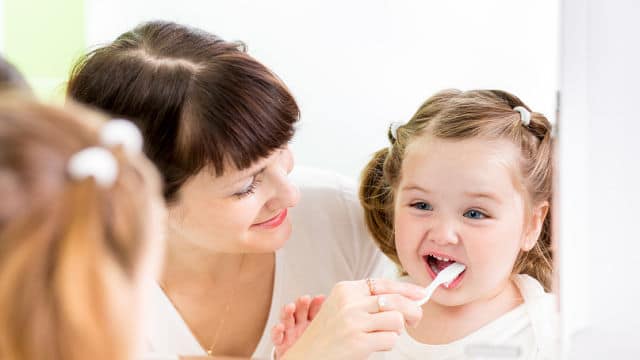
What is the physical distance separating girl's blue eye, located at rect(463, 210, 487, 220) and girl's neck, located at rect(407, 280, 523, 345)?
128 millimetres

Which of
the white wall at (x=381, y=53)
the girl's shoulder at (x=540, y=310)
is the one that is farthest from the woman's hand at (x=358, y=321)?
the white wall at (x=381, y=53)

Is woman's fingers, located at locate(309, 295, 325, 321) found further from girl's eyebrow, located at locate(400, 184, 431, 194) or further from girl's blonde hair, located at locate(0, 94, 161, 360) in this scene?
girl's blonde hair, located at locate(0, 94, 161, 360)

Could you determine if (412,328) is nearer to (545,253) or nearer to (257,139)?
(545,253)

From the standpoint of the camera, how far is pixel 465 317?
1.21 meters

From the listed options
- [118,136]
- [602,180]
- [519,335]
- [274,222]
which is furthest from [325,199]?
[118,136]

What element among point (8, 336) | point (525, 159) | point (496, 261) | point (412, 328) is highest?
point (8, 336)

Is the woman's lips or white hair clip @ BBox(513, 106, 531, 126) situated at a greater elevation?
white hair clip @ BBox(513, 106, 531, 126)

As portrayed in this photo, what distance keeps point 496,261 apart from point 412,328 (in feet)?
0.53

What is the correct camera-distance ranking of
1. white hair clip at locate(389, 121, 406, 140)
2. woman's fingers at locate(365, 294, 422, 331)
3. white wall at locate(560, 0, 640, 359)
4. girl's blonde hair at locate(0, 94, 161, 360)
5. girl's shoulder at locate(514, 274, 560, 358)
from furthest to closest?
white hair clip at locate(389, 121, 406, 140) → girl's shoulder at locate(514, 274, 560, 358) → woman's fingers at locate(365, 294, 422, 331) → white wall at locate(560, 0, 640, 359) → girl's blonde hair at locate(0, 94, 161, 360)

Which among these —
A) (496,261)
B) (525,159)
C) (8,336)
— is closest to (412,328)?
(496,261)

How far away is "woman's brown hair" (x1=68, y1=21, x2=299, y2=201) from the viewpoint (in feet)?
3.52

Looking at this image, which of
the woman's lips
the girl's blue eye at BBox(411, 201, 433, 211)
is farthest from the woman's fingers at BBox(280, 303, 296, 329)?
the girl's blue eye at BBox(411, 201, 433, 211)

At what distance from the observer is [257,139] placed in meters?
1.09

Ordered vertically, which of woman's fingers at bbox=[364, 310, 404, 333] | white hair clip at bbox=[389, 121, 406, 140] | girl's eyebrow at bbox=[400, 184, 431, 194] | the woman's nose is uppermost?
white hair clip at bbox=[389, 121, 406, 140]
